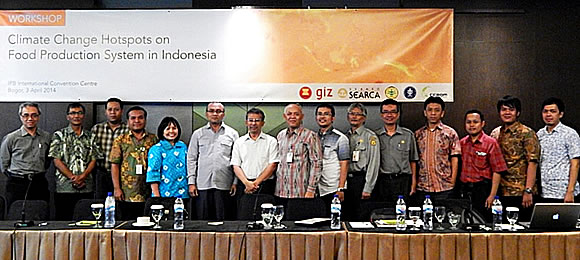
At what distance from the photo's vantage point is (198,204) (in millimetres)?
5465

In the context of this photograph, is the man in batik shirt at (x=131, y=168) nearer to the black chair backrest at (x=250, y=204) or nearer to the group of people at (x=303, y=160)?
the group of people at (x=303, y=160)

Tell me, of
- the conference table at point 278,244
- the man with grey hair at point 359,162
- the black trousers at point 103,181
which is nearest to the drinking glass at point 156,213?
the conference table at point 278,244

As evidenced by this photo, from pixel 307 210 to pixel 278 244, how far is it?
3.62 feet

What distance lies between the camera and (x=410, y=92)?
5.60 meters

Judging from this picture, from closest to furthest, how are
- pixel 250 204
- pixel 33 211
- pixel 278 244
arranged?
pixel 278 244 → pixel 33 211 → pixel 250 204

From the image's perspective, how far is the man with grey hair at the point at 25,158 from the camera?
5469mm

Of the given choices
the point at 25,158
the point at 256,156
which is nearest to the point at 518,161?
the point at 256,156

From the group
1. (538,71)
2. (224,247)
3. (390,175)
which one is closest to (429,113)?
(390,175)

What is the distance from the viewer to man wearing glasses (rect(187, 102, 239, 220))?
→ 542cm

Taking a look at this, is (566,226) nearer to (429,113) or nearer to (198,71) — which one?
(429,113)

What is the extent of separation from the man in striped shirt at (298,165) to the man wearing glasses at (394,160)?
1.95ft

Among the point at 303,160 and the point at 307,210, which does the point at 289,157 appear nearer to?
the point at 303,160

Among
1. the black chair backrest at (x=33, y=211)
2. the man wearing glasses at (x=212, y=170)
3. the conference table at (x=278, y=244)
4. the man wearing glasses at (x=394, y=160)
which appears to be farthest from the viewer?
the man wearing glasses at (x=212, y=170)

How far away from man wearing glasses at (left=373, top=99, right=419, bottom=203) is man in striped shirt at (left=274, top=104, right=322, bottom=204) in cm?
60
